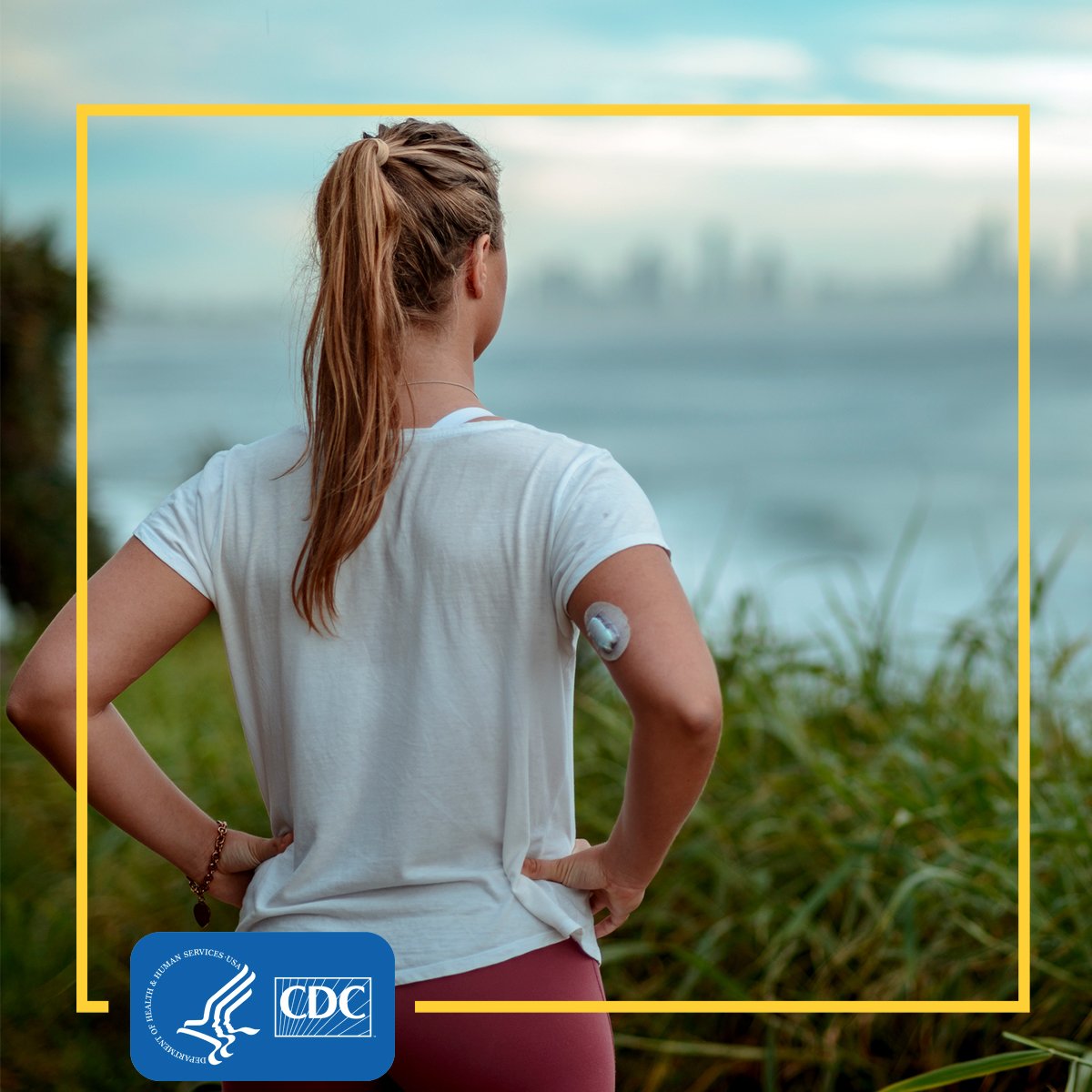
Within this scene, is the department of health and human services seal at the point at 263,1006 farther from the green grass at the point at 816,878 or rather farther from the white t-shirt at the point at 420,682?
the green grass at the point at 816,878

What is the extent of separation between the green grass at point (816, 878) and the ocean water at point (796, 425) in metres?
0.10

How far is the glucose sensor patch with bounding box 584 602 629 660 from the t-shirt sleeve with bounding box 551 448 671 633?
1.5 inches

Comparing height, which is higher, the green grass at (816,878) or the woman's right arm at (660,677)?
the woman's right arm at (660,677)

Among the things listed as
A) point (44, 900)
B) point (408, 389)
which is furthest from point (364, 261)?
point (44, 900)

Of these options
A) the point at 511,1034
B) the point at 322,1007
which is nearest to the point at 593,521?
the point at 511,1034

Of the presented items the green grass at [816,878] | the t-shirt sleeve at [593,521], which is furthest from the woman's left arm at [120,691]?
the green grass at [816,878]

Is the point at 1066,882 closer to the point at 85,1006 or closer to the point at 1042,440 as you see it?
the point at 1042,440

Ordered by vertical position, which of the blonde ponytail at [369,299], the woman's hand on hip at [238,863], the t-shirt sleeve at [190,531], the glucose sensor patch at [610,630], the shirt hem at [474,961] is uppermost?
the blonde ponytail at [369,299]

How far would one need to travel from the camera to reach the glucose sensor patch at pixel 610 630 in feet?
3.95

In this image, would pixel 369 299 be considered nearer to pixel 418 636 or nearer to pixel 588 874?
pixel 418 636

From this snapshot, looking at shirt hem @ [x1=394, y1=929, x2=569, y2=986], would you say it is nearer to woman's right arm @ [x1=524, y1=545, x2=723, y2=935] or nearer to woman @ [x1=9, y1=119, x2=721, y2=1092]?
woman @ [x1=9, y1=119, x2=721, y2=1092]

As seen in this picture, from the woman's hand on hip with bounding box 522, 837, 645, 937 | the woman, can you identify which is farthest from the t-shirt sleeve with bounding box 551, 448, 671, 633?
the woman's hand on hip with bounding box 522, 837, 645, 937

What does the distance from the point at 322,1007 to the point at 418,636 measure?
0.49 meters

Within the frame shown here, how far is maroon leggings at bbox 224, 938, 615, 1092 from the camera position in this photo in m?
1.31
